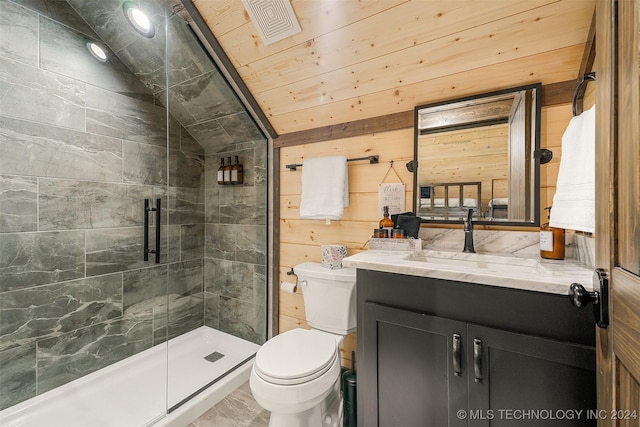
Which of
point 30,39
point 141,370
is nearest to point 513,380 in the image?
point 141,370

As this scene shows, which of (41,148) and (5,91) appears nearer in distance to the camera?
(5,91)

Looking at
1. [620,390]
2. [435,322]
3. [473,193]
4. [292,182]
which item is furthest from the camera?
[292,182]

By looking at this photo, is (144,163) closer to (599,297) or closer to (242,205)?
(242,205)

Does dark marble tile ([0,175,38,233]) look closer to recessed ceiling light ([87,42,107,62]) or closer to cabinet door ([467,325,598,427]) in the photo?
recessed ceiling light ([87,42,107,62])

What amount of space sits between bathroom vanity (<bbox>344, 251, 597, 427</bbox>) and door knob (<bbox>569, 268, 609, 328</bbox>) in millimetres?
219

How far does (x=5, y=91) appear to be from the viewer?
148 centimetres

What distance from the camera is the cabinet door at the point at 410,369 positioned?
95 centimetres

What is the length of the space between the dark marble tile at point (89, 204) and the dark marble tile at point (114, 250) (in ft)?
0.18

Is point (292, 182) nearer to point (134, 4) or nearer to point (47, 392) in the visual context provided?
point (134, 4)

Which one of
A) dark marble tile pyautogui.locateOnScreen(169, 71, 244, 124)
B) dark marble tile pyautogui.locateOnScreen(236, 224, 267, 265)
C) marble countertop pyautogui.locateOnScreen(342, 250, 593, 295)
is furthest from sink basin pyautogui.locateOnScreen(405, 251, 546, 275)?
dark marble tile pyautogui.locateOnScreen(169, 71, 244, 124)

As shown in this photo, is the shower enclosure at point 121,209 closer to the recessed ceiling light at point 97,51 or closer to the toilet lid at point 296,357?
the recessed ceiling light at point 97,51

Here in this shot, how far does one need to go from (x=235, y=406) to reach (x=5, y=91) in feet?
7.01

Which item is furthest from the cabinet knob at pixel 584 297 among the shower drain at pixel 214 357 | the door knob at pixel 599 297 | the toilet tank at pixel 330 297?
the shower drain at pixel 214 357

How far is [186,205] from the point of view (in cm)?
230
